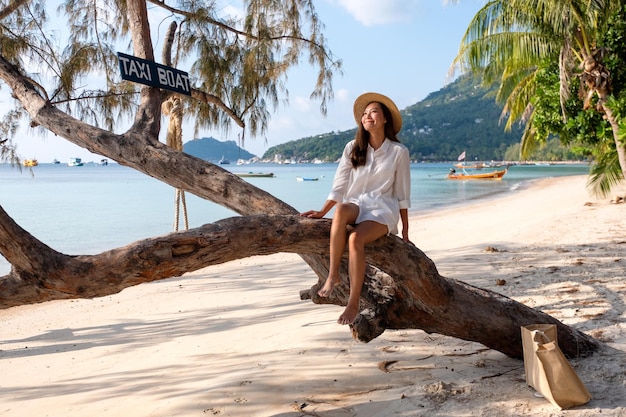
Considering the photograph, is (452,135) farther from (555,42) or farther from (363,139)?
(363,139)

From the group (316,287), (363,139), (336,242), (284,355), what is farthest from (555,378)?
(284,355)

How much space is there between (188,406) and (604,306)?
10.3 feet

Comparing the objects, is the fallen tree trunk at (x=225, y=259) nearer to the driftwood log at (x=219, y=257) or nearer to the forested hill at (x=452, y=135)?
the driftwood log at (x=219, y=257)

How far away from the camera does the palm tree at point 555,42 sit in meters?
6.88

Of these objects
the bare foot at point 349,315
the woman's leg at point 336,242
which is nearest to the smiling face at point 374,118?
the woman's leg at point 336,242

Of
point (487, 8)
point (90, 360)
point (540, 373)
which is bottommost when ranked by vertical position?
point (90, 360)

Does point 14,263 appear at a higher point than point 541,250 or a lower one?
higher

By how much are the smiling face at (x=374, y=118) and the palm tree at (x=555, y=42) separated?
4.99 metres

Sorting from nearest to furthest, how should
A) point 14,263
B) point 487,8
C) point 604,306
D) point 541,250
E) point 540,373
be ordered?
point 14,263
point 540,373
point 604,306
point 541,250
point 487,8

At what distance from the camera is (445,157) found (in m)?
91.1

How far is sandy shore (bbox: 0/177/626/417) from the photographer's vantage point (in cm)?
279

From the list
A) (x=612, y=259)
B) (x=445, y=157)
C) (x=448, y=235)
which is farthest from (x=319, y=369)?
(x=445, y=157)

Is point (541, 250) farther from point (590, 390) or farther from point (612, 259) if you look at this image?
point (590, 390)

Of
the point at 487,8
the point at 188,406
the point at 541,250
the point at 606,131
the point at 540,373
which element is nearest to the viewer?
the point at 540,373
